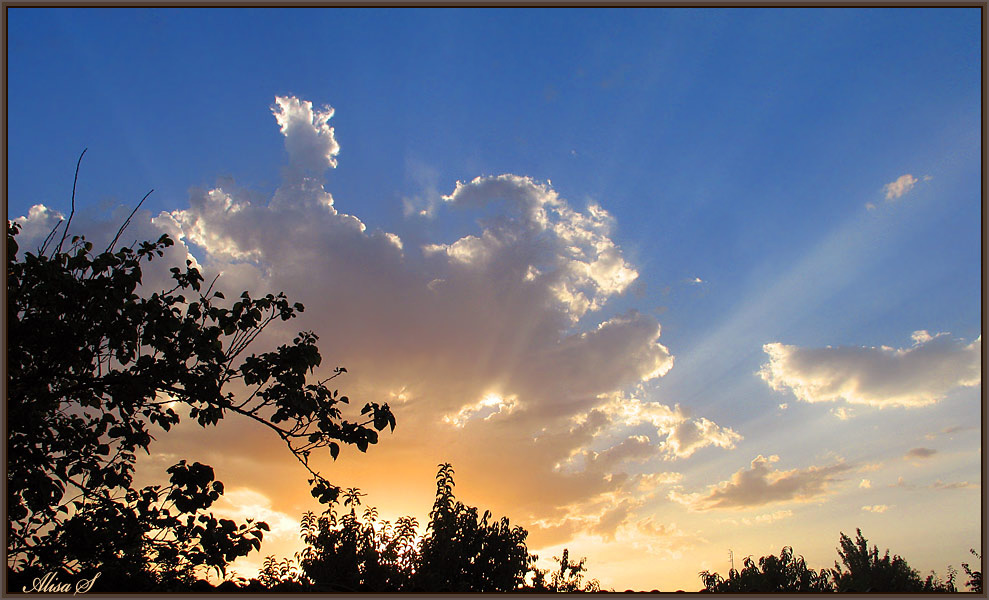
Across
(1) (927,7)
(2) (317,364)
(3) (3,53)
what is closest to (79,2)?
(3) (3,53)

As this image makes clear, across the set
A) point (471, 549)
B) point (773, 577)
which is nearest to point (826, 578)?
point (773, 577)

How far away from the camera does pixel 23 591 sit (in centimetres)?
804

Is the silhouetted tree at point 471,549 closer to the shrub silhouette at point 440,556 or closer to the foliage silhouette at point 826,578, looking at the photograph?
the shrub silhouette at point 440,556

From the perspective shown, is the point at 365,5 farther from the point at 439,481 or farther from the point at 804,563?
the point at 804,563

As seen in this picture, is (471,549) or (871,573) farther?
(871,573)

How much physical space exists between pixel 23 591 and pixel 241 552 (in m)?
2.96
